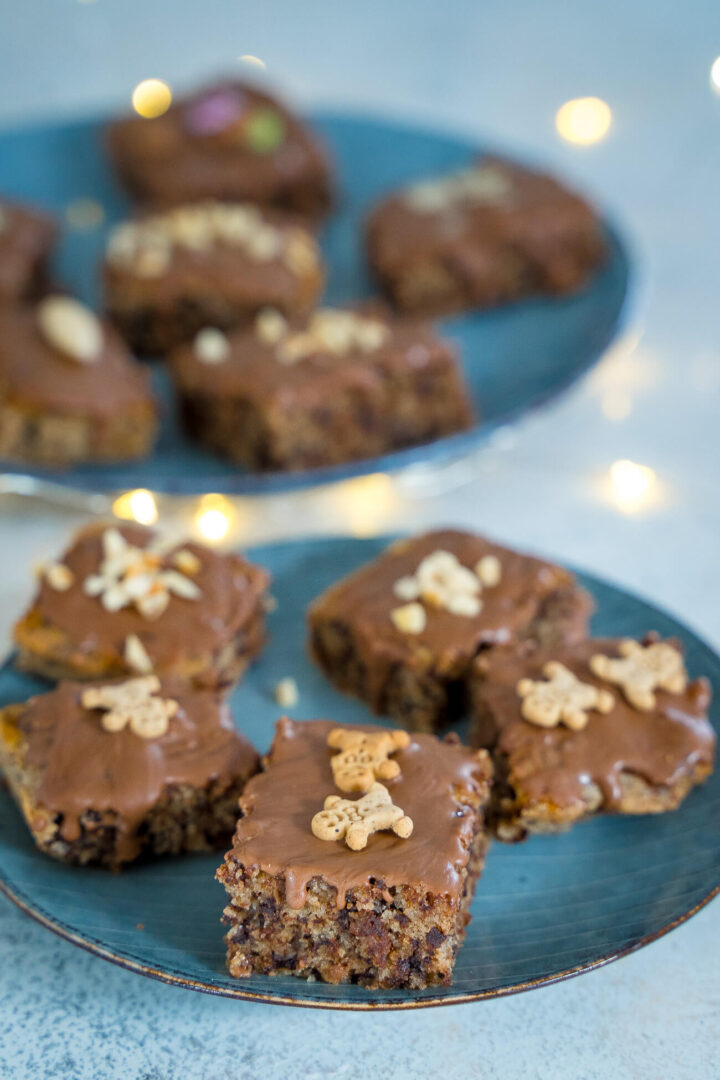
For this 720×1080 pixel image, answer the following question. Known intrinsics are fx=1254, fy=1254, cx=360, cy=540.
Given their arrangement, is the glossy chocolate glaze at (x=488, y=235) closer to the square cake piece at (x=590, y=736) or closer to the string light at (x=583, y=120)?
the string light at (x=583, y=120)

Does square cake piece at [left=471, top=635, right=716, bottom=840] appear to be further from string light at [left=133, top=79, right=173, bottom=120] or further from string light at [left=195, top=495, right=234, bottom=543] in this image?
string light at [left=133, top=79, right=173, bottom=120]

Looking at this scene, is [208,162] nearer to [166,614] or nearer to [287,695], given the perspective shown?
[166,614]

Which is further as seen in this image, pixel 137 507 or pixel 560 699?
pixel 137 507

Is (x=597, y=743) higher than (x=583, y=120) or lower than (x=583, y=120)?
lower

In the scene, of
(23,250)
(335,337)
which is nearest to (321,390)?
(335,337)

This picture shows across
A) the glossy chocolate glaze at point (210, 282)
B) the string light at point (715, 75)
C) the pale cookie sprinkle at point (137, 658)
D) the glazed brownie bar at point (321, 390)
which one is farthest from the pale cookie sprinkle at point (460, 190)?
the pale cookie sprinkle at point (137, 658)

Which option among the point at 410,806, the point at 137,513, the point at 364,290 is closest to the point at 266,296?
the point at 364,290
